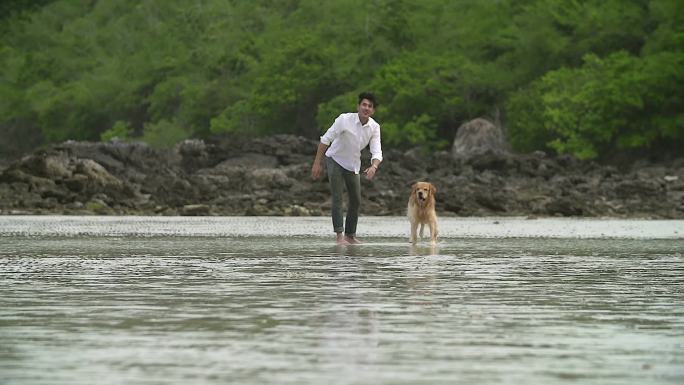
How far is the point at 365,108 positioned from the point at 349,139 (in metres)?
0.45

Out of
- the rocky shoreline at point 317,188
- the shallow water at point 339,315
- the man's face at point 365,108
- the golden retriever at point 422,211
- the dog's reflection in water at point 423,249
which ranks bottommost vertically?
the shallow water at point 339,315

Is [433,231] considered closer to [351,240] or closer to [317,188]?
[351,240]

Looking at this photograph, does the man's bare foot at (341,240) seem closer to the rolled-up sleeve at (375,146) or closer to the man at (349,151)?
the man at (349,151)

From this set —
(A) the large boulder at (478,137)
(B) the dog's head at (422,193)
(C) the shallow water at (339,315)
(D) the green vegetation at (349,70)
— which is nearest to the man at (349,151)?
(B) the dog's head at (422,193)

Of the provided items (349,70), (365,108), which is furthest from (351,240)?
(349,70)

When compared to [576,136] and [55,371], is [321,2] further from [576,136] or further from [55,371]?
[55,371]

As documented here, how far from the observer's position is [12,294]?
10.7 m

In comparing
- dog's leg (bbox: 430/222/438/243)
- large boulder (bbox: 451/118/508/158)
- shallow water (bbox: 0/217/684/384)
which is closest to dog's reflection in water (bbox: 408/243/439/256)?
shallow water (bbox: 0/217/684/384)

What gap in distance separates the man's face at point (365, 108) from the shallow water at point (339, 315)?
2523mm

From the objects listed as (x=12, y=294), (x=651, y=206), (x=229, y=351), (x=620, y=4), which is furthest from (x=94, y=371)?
(x=620, y=4)

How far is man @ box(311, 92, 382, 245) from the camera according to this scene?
65.3 ft

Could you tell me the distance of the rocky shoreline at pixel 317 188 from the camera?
36.6 metres

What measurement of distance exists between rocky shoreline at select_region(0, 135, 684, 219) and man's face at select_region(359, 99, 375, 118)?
612 inches

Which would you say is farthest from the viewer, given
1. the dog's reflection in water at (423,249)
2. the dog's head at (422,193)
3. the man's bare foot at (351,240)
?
the dog's head at (422,193)
